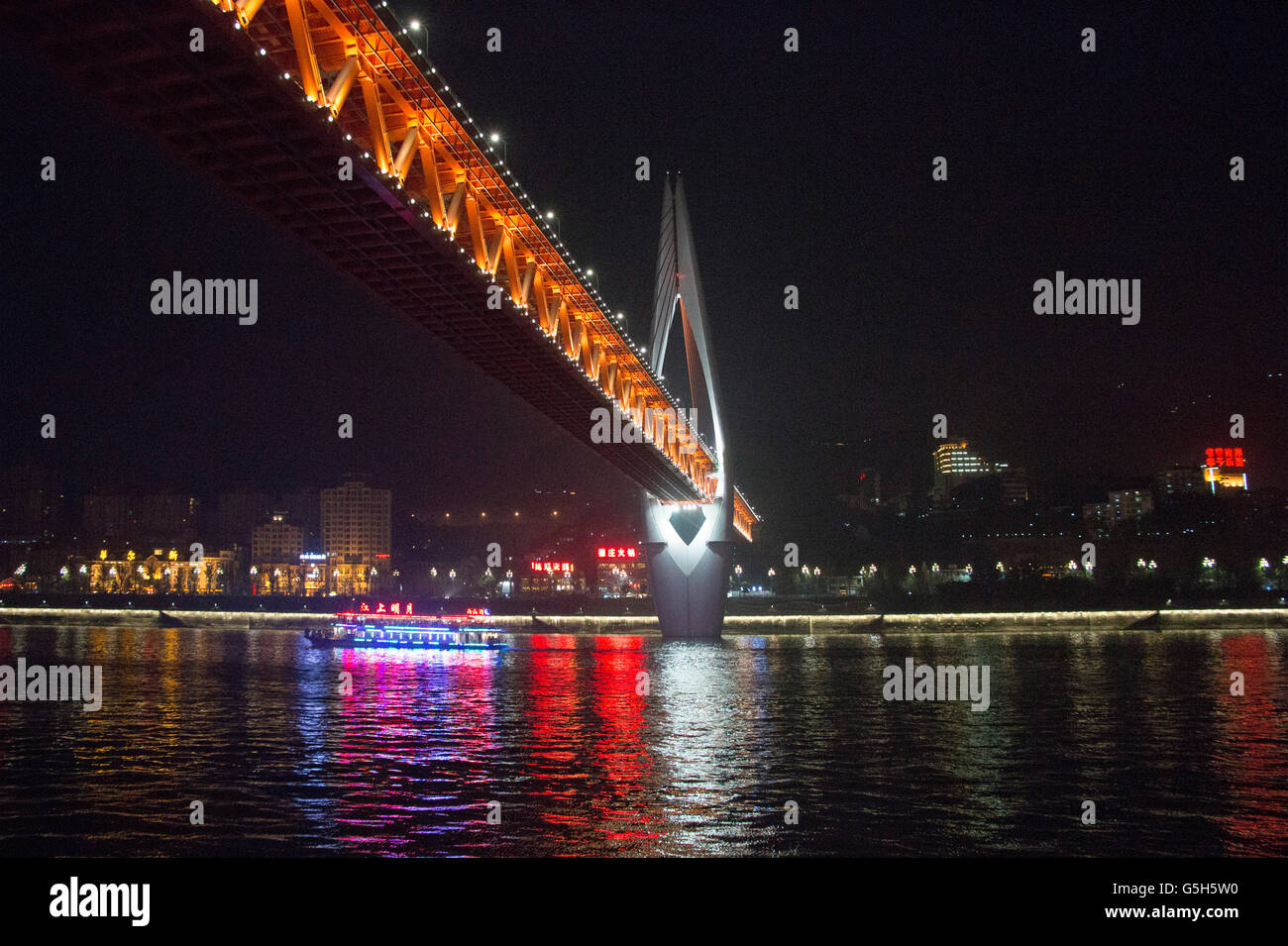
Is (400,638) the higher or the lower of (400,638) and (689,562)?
the lower

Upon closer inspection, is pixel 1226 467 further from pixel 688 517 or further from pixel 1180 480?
pixel 688 517

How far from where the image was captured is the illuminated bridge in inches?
472

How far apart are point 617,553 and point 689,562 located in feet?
375

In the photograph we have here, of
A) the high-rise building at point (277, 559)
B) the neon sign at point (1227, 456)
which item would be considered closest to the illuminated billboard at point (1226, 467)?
the neon sign at point (1227, 456)

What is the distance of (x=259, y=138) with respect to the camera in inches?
567

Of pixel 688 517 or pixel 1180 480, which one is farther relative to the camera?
pixel 1180 480

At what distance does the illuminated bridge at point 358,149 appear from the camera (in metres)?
12.0

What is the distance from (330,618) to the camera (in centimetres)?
10731

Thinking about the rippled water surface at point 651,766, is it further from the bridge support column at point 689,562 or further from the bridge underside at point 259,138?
the bridge support column at point 689,562

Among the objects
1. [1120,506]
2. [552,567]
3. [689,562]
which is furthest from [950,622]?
[552,567]

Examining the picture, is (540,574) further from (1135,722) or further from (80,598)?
(1135,722)

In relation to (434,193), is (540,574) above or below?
below
